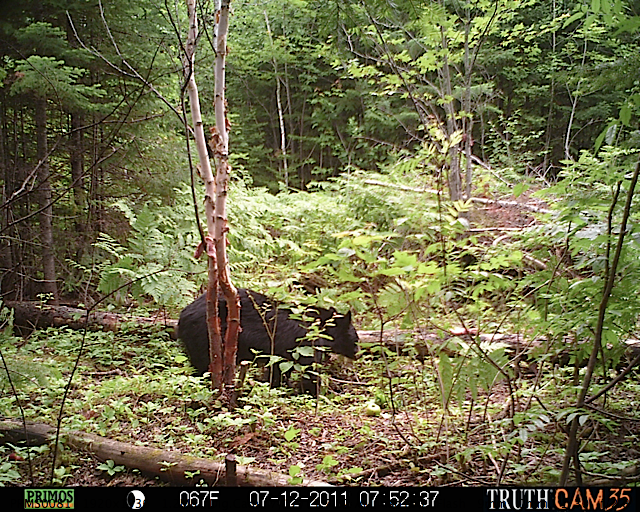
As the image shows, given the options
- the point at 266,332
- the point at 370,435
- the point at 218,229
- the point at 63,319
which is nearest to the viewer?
the point at 370,435

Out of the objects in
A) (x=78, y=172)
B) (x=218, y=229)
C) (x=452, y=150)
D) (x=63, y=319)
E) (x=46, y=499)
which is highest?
(x=452, y=150)

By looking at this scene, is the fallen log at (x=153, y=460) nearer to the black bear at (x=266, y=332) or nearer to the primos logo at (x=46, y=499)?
the primos logo at (x=46, y=499)

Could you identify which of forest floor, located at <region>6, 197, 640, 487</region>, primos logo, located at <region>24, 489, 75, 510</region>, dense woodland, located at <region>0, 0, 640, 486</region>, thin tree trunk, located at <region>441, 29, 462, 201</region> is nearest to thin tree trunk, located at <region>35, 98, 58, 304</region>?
dense woodland, located at <region>0, 0, 640, 486</region>

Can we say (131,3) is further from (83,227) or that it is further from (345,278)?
(345,278)

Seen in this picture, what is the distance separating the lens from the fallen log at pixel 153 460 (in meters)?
2.65

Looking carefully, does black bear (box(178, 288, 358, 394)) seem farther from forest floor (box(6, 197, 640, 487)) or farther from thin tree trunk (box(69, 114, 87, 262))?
thin tree trunk (box(69, 114, 87, 262))

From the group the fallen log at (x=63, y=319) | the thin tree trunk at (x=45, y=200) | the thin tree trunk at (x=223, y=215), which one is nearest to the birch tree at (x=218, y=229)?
the thin tree trunk at (x=223, y=215)

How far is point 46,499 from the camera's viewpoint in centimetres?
234

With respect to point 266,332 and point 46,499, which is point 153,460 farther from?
point 266,332

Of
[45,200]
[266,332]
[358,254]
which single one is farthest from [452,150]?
[45,200]

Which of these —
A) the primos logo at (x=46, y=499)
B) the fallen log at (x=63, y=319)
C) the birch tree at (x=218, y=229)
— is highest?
the birch tree at (x=218, y=229)

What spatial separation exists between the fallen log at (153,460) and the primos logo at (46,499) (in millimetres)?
442

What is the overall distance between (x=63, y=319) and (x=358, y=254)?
16.9ft

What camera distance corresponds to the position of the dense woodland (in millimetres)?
2398
